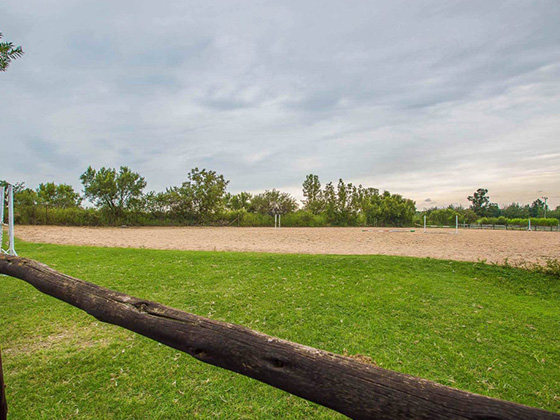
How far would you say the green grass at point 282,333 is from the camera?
2828 mm

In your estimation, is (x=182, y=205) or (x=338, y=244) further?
(x=182, y=205)

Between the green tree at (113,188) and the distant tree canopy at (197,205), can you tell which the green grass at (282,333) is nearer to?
the distant tree canopy at (197,205)

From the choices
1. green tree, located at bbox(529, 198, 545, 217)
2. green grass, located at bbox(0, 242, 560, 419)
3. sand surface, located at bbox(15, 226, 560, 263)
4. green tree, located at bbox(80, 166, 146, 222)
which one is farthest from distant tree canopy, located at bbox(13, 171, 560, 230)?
green tree, located at bbox(529, 198, 545, 217)

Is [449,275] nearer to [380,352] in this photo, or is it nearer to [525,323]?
[525,323]

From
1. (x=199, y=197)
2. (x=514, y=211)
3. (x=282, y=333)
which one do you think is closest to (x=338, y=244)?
(x=282, y=333)

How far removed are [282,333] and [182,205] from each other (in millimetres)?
34306

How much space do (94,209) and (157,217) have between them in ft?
20.9

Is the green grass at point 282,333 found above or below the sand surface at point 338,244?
below

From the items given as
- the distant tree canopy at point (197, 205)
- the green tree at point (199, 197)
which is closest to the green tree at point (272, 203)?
the distant tree canopy at point (197, 205)

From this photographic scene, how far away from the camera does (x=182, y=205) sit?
1430 inches

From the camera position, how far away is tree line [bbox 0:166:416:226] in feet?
101

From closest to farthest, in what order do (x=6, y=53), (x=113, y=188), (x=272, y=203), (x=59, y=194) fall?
(x=6, y=53), (x=113, y=188), (x=59, y=194), (x=272, y=203)

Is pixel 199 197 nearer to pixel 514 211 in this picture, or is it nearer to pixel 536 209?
pixel 514 211

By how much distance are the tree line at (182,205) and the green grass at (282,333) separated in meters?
23.3
